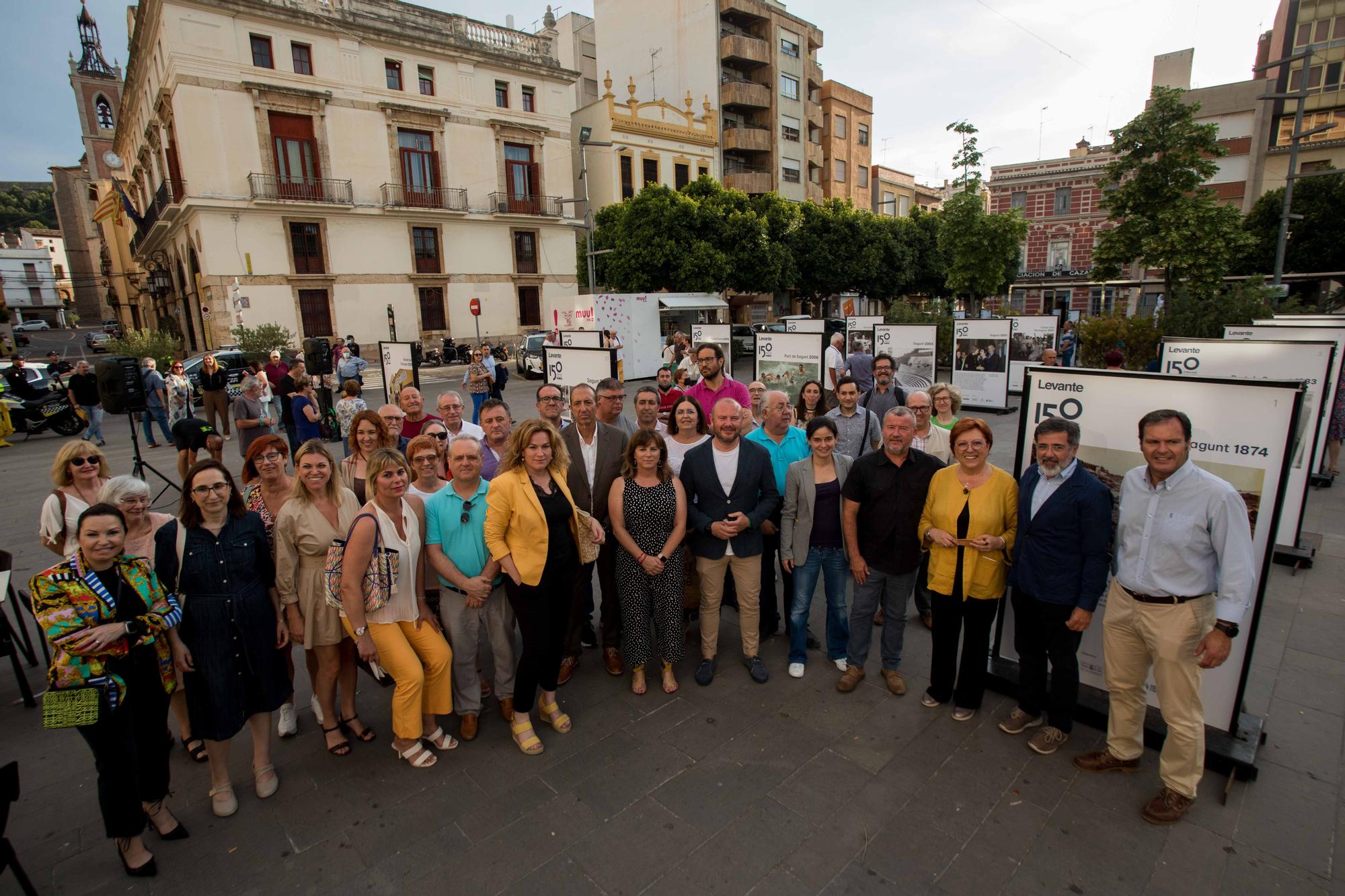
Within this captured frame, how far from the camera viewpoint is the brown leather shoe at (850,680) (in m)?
4.34

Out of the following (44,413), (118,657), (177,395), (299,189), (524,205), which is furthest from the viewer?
(524,205)

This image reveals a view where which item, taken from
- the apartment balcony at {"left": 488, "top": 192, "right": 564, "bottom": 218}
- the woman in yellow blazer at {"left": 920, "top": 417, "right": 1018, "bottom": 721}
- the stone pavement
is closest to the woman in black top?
the stone pavement

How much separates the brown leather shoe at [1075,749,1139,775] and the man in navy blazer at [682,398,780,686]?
189cm

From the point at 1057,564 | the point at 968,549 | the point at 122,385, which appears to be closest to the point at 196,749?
the point at 968,549

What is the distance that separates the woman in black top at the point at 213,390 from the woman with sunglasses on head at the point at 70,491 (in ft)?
28.8

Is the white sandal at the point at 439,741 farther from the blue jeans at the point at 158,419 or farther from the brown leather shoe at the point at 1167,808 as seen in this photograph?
the blue jeans at the point at 158,419

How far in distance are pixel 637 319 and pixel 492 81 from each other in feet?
60.6

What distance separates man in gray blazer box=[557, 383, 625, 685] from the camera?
4.69m

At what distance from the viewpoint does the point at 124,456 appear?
1272 centimetres

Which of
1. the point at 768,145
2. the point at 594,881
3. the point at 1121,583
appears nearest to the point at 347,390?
the point at 594,881

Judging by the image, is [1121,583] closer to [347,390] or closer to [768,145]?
[347,390]

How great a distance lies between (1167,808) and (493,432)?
4.65 meters

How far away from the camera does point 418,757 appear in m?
3.76

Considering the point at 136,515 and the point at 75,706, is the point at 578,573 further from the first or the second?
the point at 75,706
